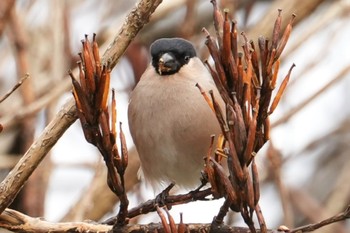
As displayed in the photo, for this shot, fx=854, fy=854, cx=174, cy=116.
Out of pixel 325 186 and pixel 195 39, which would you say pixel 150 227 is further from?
pixel 325 186

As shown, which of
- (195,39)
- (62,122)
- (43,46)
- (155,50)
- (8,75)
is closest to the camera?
(62,122)

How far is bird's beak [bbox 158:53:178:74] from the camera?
2.89 metres

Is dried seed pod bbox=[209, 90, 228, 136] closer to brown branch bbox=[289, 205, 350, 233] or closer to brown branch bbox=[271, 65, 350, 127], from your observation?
→ brown branch bbox=[289, 205, 350, 233]

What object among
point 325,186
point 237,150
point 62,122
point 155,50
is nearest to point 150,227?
point 62,122

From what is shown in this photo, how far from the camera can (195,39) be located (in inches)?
163

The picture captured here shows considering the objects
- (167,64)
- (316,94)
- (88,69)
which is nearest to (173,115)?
(167,64)

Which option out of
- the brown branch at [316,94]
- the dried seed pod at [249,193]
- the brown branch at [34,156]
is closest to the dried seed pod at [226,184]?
the dried seed pod at [249,193]

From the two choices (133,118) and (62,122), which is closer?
(62,122)

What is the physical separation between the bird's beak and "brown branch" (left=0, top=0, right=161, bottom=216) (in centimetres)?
69

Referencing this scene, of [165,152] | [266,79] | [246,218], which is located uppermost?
[165,152]

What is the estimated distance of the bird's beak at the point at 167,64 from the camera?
9.47ft

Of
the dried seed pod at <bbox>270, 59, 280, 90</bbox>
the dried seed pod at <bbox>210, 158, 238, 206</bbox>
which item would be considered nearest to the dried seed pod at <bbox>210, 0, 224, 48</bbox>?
the dried seed pod at <bbox>270, 59, 280, 90</bbox>

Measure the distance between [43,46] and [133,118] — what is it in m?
1.94

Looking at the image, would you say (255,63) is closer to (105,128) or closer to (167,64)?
(105,128)
